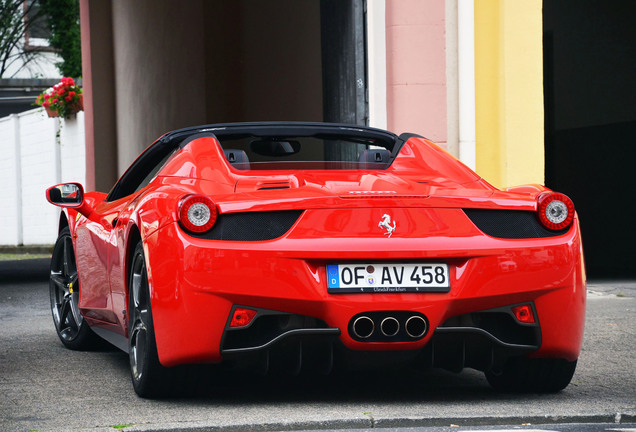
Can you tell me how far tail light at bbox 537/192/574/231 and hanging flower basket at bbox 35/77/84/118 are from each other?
16449 mm

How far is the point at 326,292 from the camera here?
13.5 feet

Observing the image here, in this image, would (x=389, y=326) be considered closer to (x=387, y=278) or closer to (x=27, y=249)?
(x=387, y=278)

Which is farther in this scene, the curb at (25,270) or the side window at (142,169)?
the curb at (25,270)

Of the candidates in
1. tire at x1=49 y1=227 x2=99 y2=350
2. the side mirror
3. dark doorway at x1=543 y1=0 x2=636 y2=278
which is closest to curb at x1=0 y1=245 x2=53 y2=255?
dark doorway at x1=543 y1=0 x2=636 y2=278

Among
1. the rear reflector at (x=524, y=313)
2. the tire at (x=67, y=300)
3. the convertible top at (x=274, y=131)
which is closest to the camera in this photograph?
the rear reflector at (x=524, y=313)

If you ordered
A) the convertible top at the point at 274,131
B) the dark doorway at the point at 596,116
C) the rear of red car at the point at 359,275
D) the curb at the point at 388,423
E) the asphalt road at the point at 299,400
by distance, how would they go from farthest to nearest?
the dark doorway at the point at 596,116
the convertible top at the point at 274,131
the rear of red car at the point at 359,275
the asphalt road at the point at 299,400
the curb at the point at 388,423

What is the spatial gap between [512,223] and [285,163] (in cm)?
→ 119

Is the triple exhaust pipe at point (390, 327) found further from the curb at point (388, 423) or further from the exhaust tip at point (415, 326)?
the curb at point (388, 423)

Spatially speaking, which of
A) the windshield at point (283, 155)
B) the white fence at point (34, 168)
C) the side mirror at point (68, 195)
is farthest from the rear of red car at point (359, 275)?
the white fence at point (34, 168)

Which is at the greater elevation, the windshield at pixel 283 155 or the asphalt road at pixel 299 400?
the windshield at pixel 283 155

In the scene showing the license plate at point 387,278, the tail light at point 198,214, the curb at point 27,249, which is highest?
the tail light at point 198,214

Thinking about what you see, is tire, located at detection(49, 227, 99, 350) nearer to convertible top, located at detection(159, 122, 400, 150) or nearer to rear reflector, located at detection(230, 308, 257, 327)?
convertible top, located at detection(159, 122, 400, 150)

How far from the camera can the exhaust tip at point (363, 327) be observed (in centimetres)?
416

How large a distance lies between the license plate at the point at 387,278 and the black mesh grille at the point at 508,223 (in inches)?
10.1
